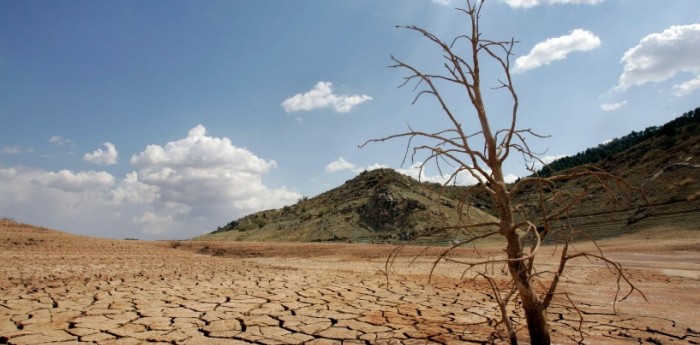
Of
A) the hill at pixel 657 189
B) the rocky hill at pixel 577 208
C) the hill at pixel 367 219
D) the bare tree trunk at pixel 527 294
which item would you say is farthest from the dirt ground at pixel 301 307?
the hill at pixel 367 219

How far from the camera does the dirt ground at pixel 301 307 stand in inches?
142

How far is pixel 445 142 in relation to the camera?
293 centimetres

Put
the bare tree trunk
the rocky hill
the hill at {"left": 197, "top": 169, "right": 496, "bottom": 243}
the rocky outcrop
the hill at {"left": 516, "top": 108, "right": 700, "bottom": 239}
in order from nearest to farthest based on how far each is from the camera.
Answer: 1. the bare tree trunk
2. the hill at {"left": 516, "top": 108, "right": 700, "bottom": 239}
3. the rocky hill
4. the hill at {"left": 197, "top": 169, "right": 496, "bottom": 243}
5. the rocky outcrop

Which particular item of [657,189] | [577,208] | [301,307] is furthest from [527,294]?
[577,208]

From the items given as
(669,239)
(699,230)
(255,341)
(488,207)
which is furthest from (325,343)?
(488,207)

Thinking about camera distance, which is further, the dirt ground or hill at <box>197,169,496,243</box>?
hill at <box>197,169,496,243</box>

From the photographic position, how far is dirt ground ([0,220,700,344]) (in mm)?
3615

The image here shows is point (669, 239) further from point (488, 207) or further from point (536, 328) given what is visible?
point (488, 207)

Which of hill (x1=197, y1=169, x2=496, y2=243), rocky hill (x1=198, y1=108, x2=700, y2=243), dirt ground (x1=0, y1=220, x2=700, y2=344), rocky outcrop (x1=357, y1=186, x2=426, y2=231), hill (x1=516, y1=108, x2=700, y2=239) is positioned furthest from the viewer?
rocky outcrop (x1=357, y1=186, x2=426, y2=231)

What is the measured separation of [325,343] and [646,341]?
260 centimetres

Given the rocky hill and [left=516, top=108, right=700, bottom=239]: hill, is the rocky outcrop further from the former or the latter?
[left=516, top=108, right=700, bottom=239]: hill

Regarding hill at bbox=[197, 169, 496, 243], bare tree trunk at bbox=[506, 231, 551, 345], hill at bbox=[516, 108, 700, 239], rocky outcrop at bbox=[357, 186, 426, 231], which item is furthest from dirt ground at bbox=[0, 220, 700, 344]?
rocky outcrop at bbox=[357, 186, 426, 231]

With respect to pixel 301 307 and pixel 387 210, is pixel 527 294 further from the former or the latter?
pixel 387 210

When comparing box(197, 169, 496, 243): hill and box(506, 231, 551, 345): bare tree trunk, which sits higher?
box(197, 169, 496, 243): hill
